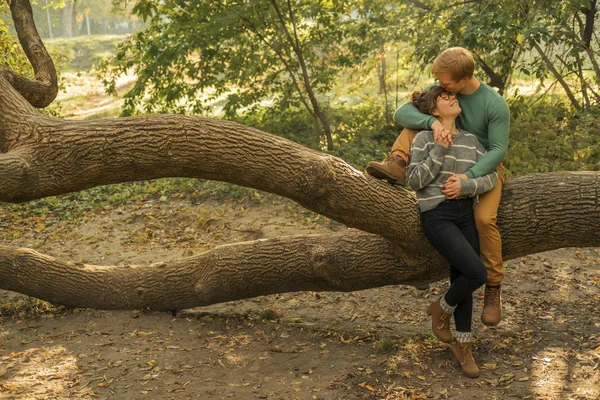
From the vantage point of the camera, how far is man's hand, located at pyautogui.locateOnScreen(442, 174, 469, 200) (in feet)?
13.3

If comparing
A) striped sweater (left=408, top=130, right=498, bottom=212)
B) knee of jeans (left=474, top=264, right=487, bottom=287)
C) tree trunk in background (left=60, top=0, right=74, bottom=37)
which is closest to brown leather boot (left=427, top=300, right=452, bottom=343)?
knee of jeans (left=474, top=264, right=487, bottom=287)

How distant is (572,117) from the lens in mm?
10602

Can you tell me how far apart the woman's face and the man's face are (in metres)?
0.05

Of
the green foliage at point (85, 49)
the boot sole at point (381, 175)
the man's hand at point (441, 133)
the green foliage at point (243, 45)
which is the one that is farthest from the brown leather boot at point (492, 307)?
the green foliage at point (85, 49)

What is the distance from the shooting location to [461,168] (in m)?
4.18

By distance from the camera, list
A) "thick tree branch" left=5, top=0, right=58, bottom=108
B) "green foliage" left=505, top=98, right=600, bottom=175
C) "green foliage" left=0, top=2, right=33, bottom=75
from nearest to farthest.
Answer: "thick tree branch" left=5, top=0, right=58, bottom=108, "green foliage" left=505, top=98, right=600, bottom=175, "green foliage" left=0, top=2, right=33, bottom=75

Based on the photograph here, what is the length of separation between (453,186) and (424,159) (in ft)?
0.91

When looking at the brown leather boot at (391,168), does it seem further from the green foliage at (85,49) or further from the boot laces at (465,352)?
the green foliage at (85,49)

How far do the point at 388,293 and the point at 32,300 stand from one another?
3.81m

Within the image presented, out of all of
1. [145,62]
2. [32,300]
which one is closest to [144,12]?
[145,62]

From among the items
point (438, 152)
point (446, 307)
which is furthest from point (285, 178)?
point (446, 307)

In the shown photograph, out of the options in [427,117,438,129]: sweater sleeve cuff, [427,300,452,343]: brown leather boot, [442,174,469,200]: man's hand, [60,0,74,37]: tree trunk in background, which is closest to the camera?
[442,174,469,200]: man's hand

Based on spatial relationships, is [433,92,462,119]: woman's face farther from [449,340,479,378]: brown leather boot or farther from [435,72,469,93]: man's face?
[449,340,479,378]: brown leather boot

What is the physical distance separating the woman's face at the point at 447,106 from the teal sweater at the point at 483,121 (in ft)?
0.24
